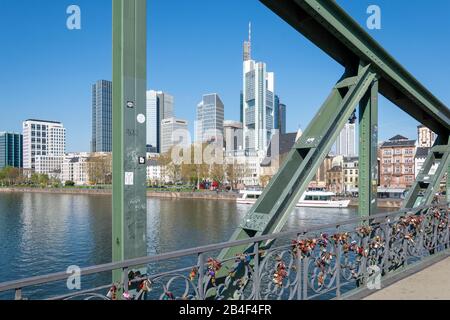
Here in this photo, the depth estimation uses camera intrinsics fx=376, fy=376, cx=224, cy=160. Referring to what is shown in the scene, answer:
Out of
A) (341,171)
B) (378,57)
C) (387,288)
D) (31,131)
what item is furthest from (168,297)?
(31,131)

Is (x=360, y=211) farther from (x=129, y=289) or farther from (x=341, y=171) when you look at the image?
(x=341, y=171)

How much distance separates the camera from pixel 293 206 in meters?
4.58

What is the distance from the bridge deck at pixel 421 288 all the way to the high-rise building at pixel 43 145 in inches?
6850

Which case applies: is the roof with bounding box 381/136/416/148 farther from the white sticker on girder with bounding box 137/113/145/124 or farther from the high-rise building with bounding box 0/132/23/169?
the high-rise building with bounding box 0/132/23/169

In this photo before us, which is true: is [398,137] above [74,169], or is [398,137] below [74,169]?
above

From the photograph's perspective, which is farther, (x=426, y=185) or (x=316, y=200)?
(x=316, y=200)

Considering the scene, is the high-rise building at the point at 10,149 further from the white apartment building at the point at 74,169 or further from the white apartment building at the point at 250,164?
the white apartment building at the point at 250,164

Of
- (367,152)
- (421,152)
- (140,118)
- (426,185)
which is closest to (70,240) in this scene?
(426,185)

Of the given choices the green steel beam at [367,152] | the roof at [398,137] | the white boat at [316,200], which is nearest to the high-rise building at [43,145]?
the white boat at [316,200]

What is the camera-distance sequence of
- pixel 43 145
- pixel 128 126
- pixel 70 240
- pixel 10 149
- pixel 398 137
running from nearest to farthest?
pixel 128 126 → pixel 70 240 → pixel 398 137 → pixel 43 145 → pixel 10 149

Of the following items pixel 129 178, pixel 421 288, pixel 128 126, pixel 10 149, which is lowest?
pixel 421 288

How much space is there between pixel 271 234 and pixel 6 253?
2126cm

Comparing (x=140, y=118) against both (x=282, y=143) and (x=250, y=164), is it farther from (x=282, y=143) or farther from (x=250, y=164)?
(x=250, y=164)

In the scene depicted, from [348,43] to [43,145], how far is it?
192856mm
